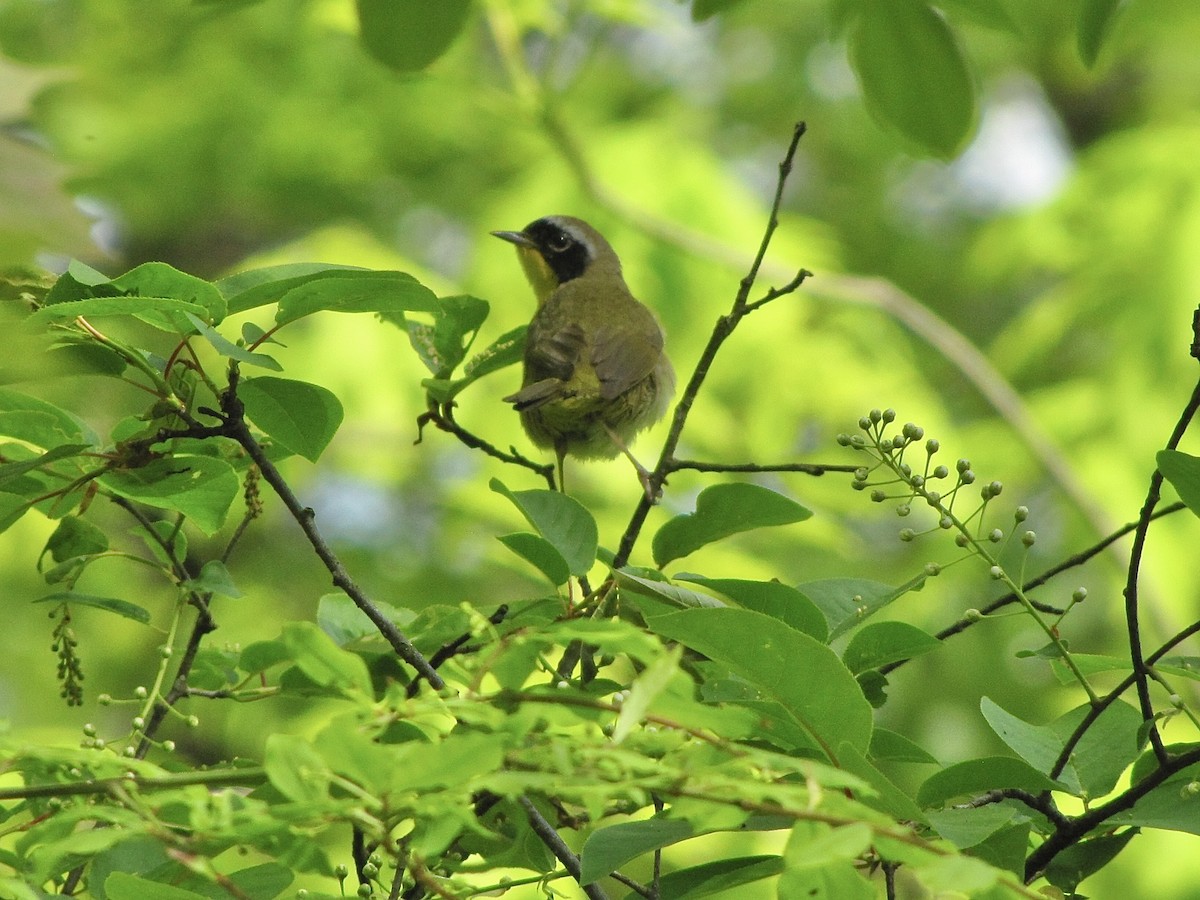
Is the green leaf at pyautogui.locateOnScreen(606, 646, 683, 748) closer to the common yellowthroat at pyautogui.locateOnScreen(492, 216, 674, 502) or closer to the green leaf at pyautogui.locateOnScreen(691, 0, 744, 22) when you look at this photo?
the green leaf at pyautogui.locateOnScreen(691, 0, 744, 22)

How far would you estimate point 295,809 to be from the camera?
0.89m

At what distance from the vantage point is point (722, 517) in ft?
5.47

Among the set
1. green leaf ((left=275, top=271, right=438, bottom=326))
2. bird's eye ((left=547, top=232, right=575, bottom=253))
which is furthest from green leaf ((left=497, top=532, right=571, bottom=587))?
bird's eye ((left=547, top=232, right=575, bottom=253))

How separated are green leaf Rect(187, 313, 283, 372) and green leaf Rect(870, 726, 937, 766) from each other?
73cm

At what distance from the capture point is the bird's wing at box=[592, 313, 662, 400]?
3.71m

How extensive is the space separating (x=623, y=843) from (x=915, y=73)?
3.97 ft

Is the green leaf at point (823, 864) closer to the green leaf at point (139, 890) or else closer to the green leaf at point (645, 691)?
the green leaf at point (645, 691)

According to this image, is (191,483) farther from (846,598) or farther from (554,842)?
(846,598)

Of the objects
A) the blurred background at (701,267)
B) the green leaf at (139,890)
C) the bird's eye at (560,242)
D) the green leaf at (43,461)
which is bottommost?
the green leaf at (139,890)

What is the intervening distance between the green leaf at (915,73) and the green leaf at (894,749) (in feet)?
3.07

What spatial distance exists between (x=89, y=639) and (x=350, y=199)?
4164 mm

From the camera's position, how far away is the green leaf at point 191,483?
1520 mm

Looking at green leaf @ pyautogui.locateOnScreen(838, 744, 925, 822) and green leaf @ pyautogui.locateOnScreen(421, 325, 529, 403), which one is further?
green leaf @ pyautogui.locateOnScreen(421, 325, 529, 403)

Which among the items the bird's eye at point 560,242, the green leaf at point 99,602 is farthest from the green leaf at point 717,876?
the bird's eye at point 560,242
